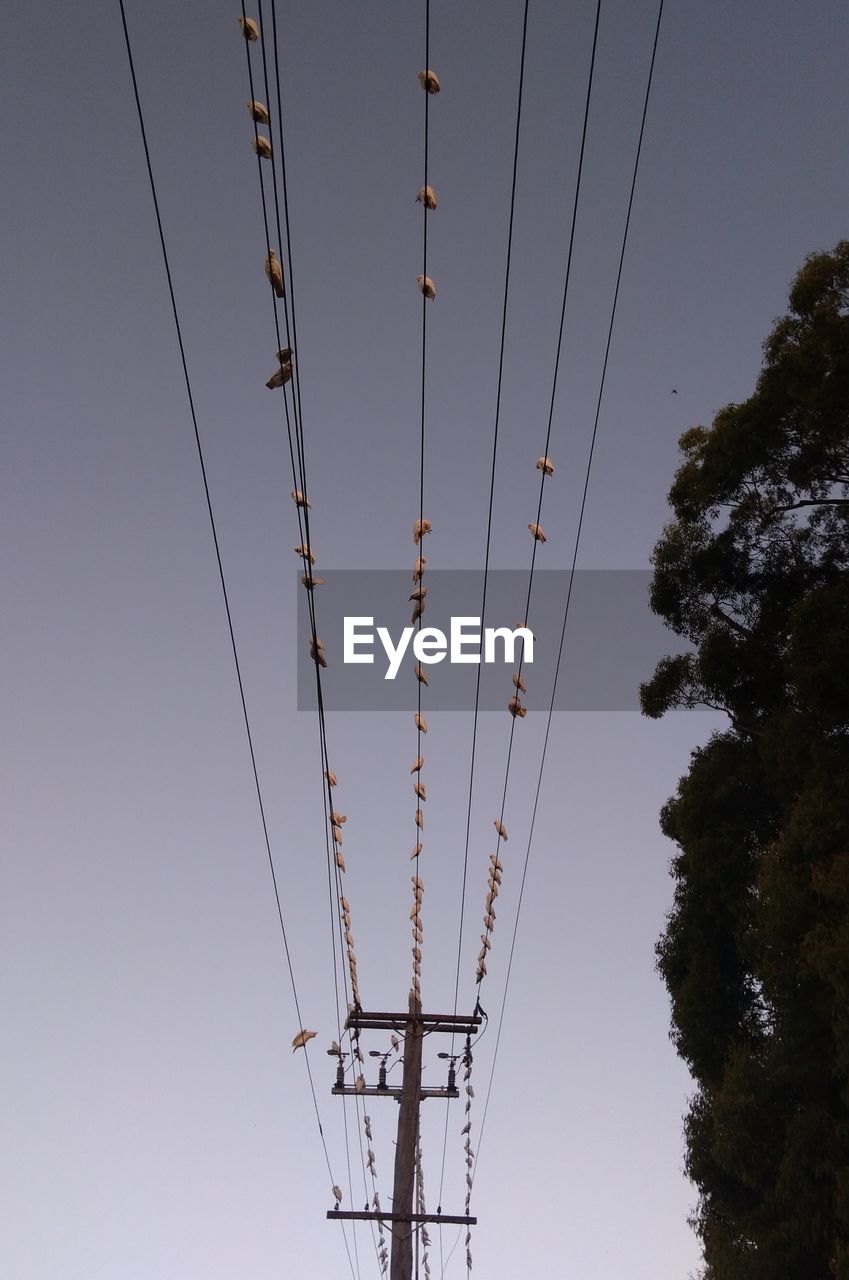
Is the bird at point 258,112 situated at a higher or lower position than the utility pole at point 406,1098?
higher

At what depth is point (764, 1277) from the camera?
364 inches

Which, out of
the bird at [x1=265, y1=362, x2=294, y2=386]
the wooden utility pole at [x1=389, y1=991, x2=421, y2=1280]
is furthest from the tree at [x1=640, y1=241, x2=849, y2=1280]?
the bird at [x1=265, y1=362, x2=294, y2=386]

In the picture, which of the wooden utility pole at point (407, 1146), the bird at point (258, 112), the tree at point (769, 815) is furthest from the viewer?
the wooden utility pole at point (407, 1146)

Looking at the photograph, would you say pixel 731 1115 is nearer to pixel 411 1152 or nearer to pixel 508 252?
pixel 411 1152

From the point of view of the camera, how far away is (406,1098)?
560 inches

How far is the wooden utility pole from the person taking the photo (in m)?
12.6

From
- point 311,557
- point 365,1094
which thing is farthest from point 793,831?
point 365,1094

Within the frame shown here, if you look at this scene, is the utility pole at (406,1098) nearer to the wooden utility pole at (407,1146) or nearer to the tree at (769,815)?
the wooden utility pole at (407,1146)

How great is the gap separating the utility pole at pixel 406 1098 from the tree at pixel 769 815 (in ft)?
13.7

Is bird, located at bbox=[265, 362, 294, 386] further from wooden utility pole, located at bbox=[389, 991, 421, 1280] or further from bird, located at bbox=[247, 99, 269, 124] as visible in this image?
wooden utility pole, located at bbox=[389, 991, 421, 1280]

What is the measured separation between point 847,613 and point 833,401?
3311 millimetres

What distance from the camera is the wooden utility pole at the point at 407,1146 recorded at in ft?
41.2

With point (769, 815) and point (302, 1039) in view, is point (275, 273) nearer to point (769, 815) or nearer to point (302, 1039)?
point (302, 1039)

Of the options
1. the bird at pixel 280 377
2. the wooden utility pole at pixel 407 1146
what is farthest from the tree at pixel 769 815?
the bird at pixel 280 377
